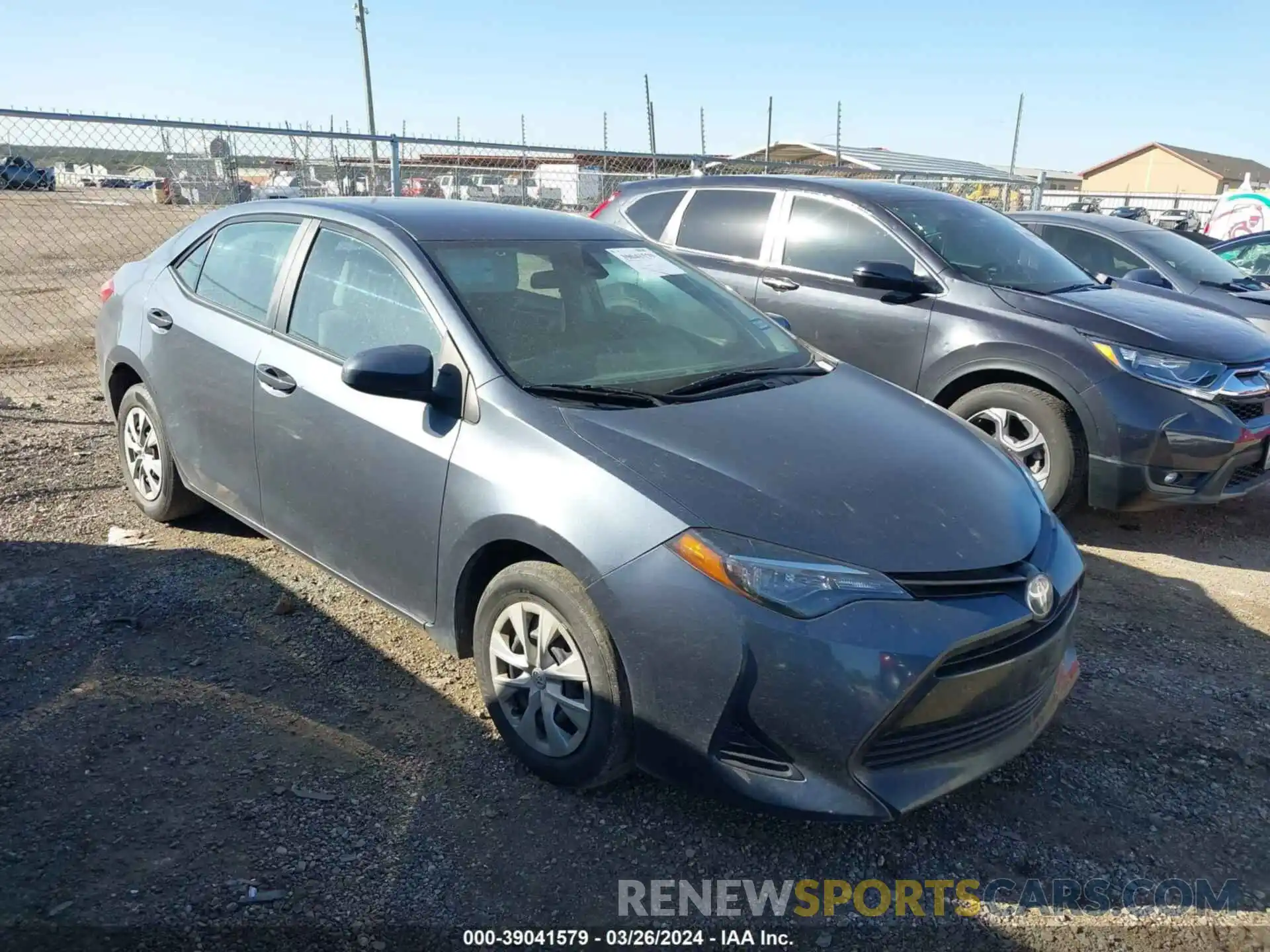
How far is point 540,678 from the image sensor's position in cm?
287

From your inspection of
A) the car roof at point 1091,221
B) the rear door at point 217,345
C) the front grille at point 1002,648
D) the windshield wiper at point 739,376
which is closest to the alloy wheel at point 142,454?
the rear door at point 217,345

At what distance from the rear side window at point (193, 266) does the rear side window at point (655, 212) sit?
312 centimetres

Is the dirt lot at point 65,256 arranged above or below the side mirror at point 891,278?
below

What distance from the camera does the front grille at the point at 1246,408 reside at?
4.90 m

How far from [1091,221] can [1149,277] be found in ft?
3.93

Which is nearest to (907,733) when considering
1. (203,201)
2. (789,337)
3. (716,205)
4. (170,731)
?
(789,337)

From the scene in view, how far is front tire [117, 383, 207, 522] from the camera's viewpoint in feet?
14.9

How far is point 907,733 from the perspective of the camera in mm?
2463

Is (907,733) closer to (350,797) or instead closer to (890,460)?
(890,460)

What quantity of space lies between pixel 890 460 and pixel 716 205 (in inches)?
156

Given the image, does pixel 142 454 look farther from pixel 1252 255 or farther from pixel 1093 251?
pixel 1252 255

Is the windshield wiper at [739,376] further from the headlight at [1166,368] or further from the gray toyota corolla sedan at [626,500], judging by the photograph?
the headlight at [1166,368]

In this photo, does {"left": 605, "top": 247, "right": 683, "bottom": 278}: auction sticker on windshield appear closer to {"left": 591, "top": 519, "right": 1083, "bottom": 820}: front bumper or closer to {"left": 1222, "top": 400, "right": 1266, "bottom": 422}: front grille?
{"left": 591, "top": 519, "right": 1083, "bottom": 820}: front bumper

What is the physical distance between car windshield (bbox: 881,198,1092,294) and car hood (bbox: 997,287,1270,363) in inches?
8.7
